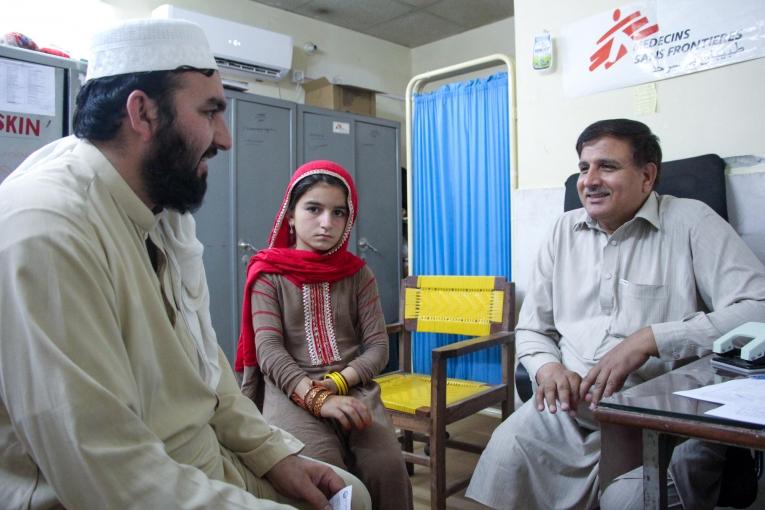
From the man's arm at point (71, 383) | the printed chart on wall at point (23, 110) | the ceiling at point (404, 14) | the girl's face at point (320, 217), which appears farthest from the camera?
the ceiling at point (404, 14)

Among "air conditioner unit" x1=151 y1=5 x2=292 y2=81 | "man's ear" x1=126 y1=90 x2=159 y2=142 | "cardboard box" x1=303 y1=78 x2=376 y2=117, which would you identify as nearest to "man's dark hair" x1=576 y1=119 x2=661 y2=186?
"man's ear" x1=126 y1=90 x2=159 y2=142

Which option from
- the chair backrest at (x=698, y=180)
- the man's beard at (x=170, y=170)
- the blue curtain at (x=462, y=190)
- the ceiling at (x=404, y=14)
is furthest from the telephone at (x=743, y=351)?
the ceiling at (x=404, y=14)

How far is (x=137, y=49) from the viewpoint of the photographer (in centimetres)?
99

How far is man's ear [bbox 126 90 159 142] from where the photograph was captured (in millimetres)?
978

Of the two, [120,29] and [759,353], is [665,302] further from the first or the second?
[120,29]

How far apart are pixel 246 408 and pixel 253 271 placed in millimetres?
611

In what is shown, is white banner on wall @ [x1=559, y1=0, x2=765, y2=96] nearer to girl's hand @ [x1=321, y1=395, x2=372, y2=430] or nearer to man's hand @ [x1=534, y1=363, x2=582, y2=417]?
man's hand @ [x1=534, y1=363, x2=582, y2=417]

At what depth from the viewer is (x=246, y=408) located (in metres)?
1.21

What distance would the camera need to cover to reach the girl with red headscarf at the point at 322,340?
4.90 feet

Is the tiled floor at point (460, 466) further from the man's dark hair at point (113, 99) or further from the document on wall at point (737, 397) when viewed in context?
the man's dark hair at point (113, 99)

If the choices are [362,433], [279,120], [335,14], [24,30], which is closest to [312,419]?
[362,433]

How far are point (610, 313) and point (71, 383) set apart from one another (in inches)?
57.6

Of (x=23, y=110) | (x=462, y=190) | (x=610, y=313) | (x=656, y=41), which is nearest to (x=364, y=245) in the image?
(x=462, y=190)

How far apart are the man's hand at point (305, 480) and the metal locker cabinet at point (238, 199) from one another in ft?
7.86
